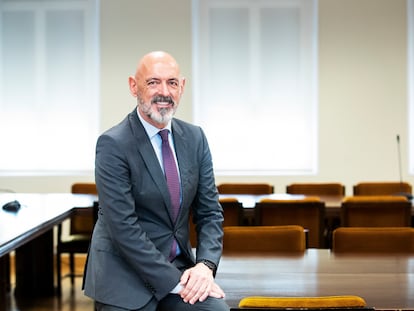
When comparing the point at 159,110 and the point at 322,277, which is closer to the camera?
the point at 159,110

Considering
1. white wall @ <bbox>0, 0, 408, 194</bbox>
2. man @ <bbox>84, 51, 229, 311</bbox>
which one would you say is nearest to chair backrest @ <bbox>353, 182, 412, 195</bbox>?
white wall @ <bbox>0, 0, 408, 194</bbox>

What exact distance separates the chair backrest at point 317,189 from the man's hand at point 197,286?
13.6ft

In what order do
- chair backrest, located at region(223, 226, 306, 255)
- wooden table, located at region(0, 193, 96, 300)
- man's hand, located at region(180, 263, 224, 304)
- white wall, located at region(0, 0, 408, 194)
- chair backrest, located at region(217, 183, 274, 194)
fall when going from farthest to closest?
white wall, located at region(0, 0, 408, 194)
chair backrest, located at region(217, 183, 274, 194)
wooden table, located at region(0, 193, 96, 300)
chair backrest, located at region(223, 226, 306, 255)
man's hand, located at region(180, 263, 224, 304)

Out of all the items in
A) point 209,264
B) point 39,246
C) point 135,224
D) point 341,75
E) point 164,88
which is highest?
point 341,75

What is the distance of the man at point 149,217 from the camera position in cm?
238

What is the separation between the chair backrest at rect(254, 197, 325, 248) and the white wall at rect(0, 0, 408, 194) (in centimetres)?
315

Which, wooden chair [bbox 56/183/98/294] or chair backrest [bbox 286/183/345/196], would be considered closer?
wooden chair [bbox 56/183/98/294]

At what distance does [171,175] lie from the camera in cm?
250

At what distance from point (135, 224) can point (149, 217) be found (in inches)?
3.6

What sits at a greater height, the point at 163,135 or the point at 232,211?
the point at 163,135

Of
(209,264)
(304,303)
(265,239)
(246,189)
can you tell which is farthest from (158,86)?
(246,189)

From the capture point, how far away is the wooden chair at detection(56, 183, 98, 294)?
5.67 metres

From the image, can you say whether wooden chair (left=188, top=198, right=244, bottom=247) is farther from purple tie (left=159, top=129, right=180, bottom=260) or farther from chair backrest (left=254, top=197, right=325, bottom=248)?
purple tie (left=159, top=129, right=180, bottom=260)

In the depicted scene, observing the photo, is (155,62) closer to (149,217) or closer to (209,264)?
(149,217)
